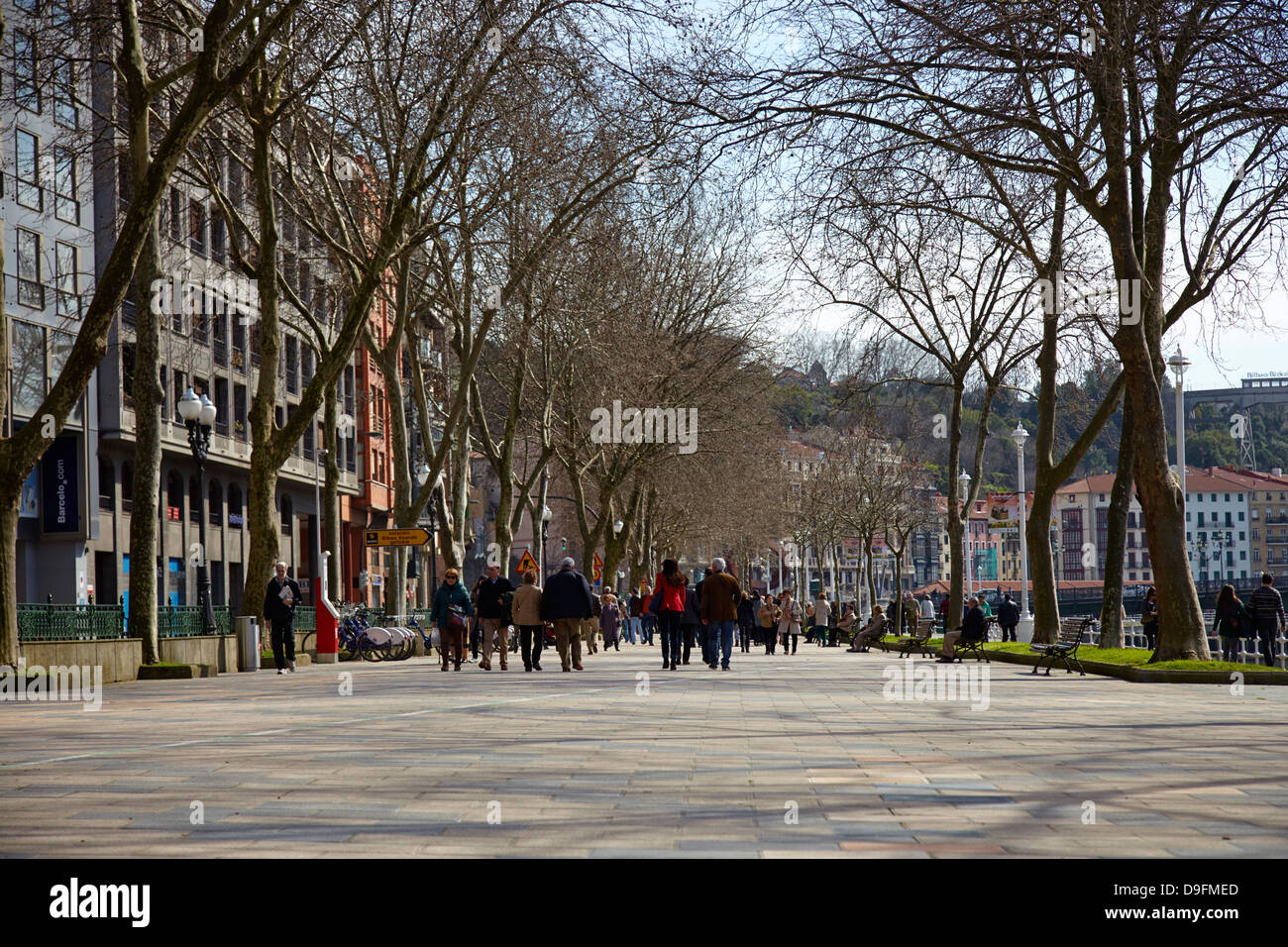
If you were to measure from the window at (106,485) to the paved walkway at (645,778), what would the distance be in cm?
3328

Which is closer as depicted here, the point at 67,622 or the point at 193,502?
the point at 67,622

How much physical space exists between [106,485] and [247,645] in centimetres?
2286

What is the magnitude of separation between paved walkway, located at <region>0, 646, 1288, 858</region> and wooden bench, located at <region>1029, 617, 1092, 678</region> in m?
8.82

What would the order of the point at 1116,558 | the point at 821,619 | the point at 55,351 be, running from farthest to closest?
the point at 821,619 → the point at 55,351 → the point at 1116,558

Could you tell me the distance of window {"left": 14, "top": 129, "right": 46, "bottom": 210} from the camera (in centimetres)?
4469

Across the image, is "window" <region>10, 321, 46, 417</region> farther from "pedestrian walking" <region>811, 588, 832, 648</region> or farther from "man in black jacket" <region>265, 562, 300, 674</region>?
"pedestrian walking" <region>811, 588, 832, 648</region>

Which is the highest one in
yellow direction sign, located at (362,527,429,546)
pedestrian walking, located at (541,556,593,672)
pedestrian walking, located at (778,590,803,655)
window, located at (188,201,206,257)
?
window, located at (188,201,206,257)

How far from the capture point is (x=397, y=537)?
31.8 m

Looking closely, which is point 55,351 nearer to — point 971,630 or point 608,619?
point 608,619

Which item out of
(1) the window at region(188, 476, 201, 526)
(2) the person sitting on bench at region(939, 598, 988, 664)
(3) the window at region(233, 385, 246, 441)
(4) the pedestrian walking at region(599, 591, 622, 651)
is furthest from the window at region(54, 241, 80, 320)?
(2) the person sitting on bench at region(939, 598, 988, 664)

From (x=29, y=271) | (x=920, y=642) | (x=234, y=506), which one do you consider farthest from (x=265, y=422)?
(x=234, y=506)

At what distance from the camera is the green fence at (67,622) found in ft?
78.9
